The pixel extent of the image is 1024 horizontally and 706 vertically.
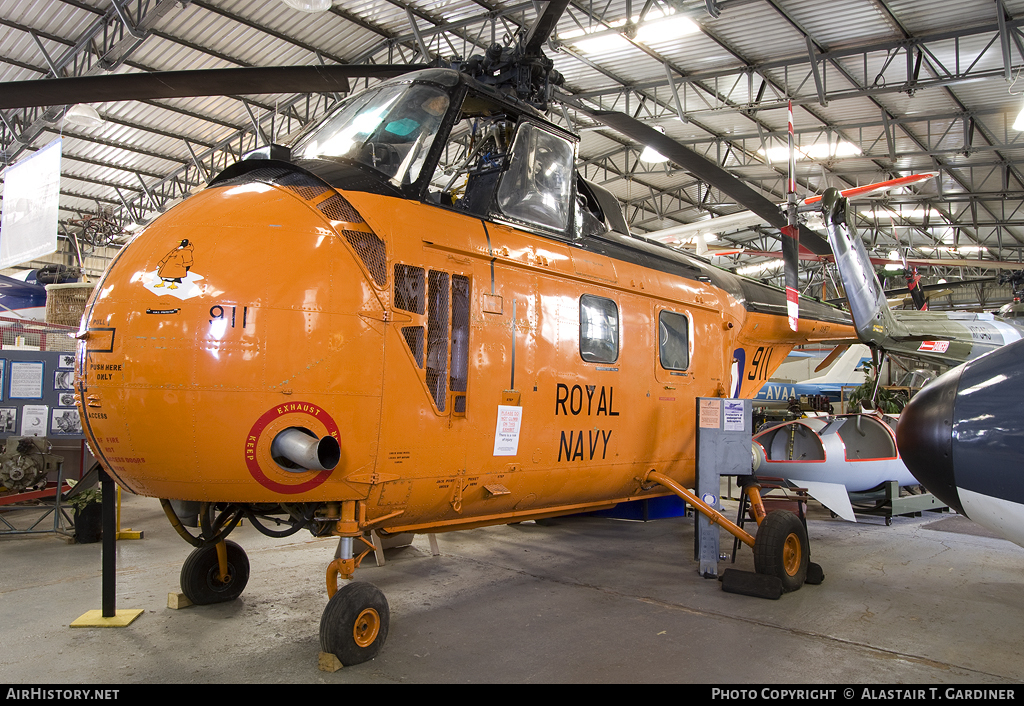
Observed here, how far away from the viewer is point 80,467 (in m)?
9.84

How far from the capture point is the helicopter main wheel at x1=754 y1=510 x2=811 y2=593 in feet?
19.0

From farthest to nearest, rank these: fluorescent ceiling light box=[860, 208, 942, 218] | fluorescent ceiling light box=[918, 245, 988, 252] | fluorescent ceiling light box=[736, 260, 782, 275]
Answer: fluorescent ceiling light box=[736, 260, 782, 275]
fluorescent ceiling light box=[918, 245, 988, 252]
fluorescent ceiling light box=[860, 208, 942, 218]

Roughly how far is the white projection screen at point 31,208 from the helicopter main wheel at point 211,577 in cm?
704

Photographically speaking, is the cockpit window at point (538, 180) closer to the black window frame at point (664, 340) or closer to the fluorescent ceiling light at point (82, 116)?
the black window frame at point (664, 340)

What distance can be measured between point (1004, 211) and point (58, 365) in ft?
105

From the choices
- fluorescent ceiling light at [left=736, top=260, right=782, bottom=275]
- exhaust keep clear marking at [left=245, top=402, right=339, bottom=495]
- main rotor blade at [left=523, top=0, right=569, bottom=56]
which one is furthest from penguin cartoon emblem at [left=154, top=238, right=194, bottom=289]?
fluorescent ceiling light at [left=736, top=260, right=782, bottom=275]

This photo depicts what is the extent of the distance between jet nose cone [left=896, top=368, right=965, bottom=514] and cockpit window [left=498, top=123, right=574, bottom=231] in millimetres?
2897

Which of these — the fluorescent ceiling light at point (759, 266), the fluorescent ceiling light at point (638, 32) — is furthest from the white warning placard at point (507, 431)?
the fluorescent ceiling light at point (759, 266)

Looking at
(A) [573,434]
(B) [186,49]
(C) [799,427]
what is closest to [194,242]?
(A) [573,434]

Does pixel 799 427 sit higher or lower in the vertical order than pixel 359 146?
lower

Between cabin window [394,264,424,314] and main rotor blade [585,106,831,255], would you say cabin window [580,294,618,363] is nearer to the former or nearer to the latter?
main rotor blade [585,106,831,255]

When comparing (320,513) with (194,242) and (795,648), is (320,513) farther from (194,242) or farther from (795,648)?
(795,648)

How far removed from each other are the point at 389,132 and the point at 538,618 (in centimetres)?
372

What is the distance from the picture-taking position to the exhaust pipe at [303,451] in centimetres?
357
